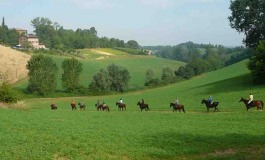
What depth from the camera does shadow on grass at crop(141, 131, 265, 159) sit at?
68.9 ft

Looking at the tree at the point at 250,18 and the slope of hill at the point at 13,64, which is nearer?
the tree at the point at 250,18

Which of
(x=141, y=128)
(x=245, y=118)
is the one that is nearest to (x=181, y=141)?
(x=141, y=128)

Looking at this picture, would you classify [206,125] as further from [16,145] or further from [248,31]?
[248,31]

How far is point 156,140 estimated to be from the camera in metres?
24.4

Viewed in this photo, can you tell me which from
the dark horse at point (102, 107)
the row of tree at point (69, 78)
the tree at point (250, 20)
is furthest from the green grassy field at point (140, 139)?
the row of tree at point (69, 78)

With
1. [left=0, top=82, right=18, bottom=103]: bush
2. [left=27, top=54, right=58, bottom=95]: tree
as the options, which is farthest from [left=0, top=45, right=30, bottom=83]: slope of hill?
[left=0, top=82, right=18, bottom=103]: bush

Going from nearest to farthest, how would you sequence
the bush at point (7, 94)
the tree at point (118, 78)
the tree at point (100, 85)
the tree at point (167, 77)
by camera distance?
the bush at point (7, 94)
the tree at point (100, 85)
the tree at point (118, 78)
the tree at point (167, 77)

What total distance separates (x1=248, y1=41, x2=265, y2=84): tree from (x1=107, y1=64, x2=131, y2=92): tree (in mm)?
42910

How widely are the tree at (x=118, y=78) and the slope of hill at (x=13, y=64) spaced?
3000 centimetres

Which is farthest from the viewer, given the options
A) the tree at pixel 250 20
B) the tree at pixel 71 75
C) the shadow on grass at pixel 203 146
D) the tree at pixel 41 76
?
the tree at pixel 71 75

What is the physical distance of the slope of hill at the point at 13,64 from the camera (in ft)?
359

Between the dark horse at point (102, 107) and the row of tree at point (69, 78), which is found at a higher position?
the row of tree at point (69, 78)

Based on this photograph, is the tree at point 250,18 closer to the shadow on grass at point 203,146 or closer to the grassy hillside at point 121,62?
the shadow on grass at point 203,146

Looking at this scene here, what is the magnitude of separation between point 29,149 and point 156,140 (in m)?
8.19
